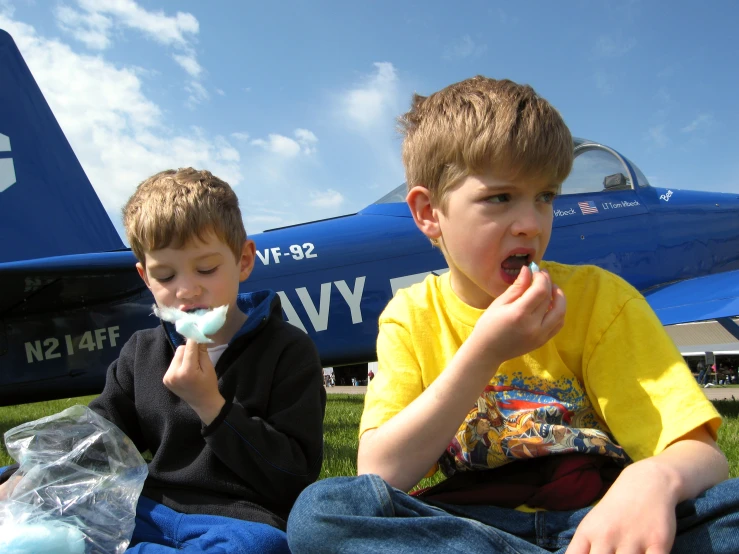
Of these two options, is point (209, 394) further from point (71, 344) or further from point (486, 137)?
point (71, 344)

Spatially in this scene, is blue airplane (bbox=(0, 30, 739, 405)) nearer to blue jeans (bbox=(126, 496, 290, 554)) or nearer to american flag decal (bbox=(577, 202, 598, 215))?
american flag decal (bbox=(577, 202, 598, 215))

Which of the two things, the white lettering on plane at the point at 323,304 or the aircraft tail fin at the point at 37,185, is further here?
the aircraft tail fin at the point at 37,185

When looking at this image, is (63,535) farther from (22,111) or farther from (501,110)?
(22,111)

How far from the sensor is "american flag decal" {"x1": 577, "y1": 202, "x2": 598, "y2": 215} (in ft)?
17.1

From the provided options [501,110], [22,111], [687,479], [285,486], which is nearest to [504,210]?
[501,110]

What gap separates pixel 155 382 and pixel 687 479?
1249 mm

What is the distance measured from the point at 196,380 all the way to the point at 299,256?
10.6ft

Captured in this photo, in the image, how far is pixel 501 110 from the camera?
1.12 meters

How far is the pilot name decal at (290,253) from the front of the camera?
173 inches

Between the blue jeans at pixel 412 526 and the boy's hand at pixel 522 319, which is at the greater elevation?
the boy's hand at pixel 522 319

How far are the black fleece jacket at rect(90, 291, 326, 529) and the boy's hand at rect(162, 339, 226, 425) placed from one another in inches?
1.2

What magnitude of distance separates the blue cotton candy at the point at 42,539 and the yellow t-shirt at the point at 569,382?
0.67 meters

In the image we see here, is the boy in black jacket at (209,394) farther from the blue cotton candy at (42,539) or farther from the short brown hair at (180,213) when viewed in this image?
the blue cotton candy at (42,539)

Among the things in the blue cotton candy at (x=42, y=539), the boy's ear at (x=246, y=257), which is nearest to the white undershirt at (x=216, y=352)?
the boy's ear at (x=246, y=257)
